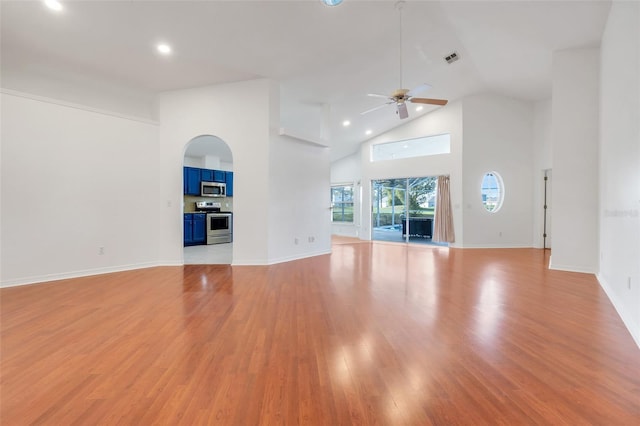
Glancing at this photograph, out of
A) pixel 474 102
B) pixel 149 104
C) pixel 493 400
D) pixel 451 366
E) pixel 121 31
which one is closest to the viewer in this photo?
pixel 493 400

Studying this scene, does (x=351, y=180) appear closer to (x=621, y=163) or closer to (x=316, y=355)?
(x=621, y=163)

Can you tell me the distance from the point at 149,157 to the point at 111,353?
4.03 meters

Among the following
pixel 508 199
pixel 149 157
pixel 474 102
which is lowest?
pixel 508 199

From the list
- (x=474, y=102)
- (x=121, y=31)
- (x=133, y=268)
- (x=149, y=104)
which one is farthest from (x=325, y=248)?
(x=474, y=102)

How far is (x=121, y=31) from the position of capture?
12.1ft

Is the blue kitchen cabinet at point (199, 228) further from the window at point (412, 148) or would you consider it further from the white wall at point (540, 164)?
the white wall at point (540, 164)

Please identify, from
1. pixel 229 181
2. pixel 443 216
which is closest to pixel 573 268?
pixel 443 216

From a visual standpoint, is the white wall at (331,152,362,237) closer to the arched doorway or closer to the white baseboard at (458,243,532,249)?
the white baseboard at (458,243,532,249)

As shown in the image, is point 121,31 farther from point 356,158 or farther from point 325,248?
point 356,158

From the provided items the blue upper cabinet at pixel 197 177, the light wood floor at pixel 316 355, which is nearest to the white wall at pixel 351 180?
the blue upper cabinet at pixel 197 177

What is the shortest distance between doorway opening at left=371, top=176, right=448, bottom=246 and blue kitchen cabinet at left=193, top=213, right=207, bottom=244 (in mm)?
5219

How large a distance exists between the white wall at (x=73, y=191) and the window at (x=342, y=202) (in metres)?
6.93

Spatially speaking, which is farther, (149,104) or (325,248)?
(325,248)

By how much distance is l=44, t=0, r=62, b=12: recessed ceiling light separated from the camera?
3163 mm
